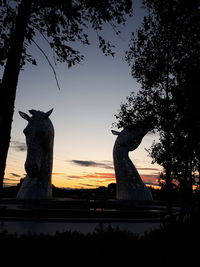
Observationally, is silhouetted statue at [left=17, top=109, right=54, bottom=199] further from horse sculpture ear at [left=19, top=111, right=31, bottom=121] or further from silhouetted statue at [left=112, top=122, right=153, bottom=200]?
silhouetted statue at [left=112, top=122, right=153, bottom=200]

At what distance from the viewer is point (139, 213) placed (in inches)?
599

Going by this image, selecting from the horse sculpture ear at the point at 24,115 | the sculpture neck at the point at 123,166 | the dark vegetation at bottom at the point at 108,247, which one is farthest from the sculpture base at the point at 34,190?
the dark vegetation at bottom at the point at 108,247

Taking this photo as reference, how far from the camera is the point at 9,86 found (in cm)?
751

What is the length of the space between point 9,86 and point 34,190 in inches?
484

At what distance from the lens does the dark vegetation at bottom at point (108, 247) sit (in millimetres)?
5129

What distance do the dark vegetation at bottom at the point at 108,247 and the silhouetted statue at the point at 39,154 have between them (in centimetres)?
1277

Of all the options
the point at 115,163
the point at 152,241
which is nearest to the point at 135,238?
the point at 152,241

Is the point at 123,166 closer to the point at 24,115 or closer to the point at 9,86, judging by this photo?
the point at 24,115

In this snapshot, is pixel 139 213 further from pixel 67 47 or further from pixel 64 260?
pixel 64 260

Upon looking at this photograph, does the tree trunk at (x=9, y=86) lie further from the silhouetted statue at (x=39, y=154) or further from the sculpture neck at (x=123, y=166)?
the sculpture neck at (x=123, y=166)

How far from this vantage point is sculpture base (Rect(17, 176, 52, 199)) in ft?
61.4

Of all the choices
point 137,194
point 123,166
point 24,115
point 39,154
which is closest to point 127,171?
point 123,166

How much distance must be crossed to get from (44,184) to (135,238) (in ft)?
45.2

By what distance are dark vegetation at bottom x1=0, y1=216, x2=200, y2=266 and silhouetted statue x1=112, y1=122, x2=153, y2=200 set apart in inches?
617
